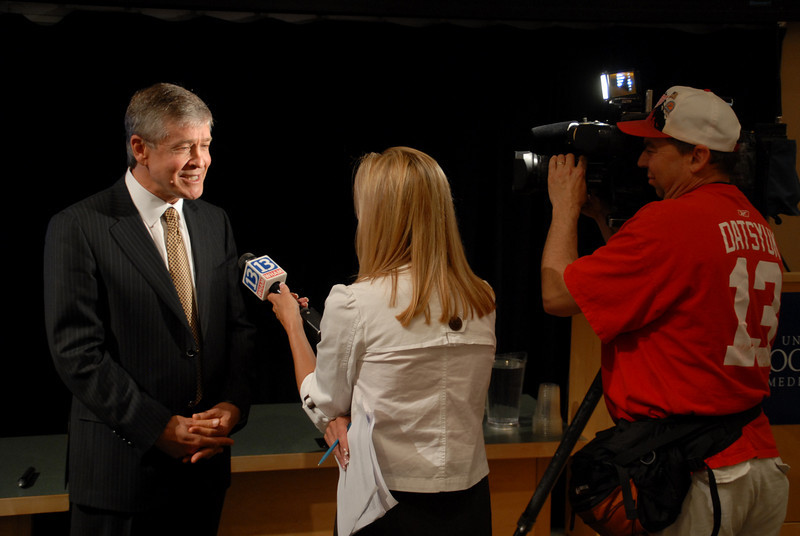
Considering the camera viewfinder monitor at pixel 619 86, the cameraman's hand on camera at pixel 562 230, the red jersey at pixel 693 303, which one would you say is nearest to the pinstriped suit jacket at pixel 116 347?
the cameraman's hand on camera at pixel 562 230

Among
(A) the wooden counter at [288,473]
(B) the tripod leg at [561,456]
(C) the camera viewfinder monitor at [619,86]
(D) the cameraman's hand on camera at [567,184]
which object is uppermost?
(C) the camera viewfinder monitor at [619,86]

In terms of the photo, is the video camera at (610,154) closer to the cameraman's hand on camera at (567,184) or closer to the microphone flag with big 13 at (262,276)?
the cameraman's hand on camera at (567,184)

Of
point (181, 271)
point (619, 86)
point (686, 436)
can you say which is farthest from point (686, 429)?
point (181, 271)

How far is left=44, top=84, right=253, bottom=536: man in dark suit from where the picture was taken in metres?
1.63

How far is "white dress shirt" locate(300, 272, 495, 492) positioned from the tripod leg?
54 cm

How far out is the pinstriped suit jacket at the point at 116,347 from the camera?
5.31ft

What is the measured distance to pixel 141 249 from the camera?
1695mm

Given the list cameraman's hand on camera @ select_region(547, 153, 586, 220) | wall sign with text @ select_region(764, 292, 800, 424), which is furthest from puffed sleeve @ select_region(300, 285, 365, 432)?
wall sign with text @ select_region(764, 292, 800, 424)

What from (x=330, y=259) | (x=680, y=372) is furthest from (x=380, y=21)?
(x=680, y=372)

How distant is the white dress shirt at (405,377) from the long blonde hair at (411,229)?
0.11 ft

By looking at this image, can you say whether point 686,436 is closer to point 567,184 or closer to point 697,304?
point 697,304

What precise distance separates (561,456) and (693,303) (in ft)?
2.15

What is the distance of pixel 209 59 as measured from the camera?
2709mm

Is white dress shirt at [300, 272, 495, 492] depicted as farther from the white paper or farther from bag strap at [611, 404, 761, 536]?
bag strap at [611, 404, 761, 536]
